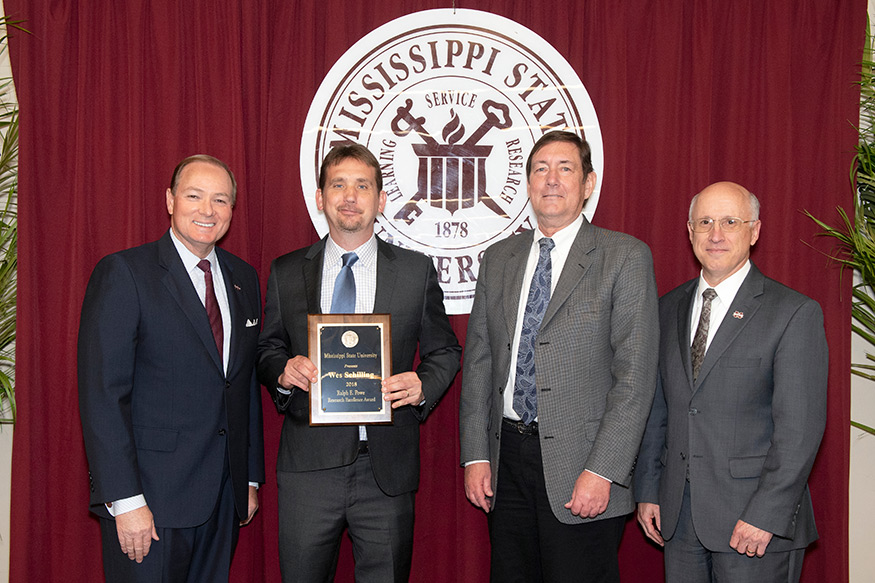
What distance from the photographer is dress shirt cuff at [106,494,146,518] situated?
1939 millimetres

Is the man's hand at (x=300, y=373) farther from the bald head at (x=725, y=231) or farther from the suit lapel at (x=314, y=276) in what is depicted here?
the bald head at (x=725, y=231)

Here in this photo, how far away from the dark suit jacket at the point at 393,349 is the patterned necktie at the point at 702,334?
819 millimetres

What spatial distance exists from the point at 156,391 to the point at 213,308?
0.31 meters

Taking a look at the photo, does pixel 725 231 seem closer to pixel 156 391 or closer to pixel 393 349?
pixel 393 349

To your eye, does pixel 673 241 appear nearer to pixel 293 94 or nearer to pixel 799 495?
pixel 799 495

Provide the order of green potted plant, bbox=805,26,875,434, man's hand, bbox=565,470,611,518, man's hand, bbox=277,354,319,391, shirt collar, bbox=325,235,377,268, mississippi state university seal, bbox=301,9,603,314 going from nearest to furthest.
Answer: man's hand, bbox=565,470,611,518 < man's hand, bbox=277,354,319,391 < shirt collar, bbox=325,235,377,268 < green potted plant, bbox=805,26,875,434 < mississippi state university seal, bbox=301,9,603,314

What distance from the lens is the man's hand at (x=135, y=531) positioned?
194 centimetres

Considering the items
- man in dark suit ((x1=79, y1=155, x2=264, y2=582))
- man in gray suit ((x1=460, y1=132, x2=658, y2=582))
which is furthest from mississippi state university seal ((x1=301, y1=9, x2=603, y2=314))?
man in dark suit ((x1=79, y1=155, x2=264, y2=582))

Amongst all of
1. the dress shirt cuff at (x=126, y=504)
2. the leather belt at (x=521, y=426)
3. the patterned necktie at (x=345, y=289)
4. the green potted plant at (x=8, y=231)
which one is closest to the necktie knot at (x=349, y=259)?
the patterned necktie at (x=345, y=289)

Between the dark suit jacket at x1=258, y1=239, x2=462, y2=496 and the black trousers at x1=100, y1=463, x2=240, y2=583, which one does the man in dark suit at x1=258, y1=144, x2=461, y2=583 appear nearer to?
the dark suit jacket at x1=258, y1=239, x2=462, y2=496

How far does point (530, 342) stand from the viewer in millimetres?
2219

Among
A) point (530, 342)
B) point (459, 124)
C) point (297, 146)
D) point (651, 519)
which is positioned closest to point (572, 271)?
point (530, 342)

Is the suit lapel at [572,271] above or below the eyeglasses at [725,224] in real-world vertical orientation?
below

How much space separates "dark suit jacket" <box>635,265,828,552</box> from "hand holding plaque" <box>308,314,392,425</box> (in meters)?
0.98
